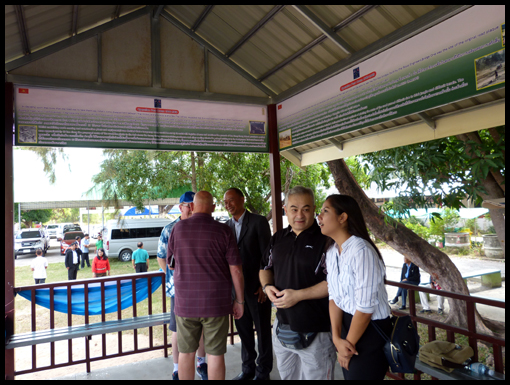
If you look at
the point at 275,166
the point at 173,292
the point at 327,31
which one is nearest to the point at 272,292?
the point at 173,292

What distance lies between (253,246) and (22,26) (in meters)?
Result: 3.03

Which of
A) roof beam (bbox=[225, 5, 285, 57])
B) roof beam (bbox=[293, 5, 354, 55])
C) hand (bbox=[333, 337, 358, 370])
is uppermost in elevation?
roof beam (bbox=[225, 5, 285, 57])

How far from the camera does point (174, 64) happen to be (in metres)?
4.29

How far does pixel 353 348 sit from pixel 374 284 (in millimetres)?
393

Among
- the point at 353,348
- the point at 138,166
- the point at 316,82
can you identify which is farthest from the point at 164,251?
the point at 138,166

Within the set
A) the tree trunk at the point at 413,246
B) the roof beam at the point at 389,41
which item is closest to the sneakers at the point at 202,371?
the roof beam at the point at 389,41

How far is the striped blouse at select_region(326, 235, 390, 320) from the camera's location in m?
1.82

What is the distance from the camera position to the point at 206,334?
2.86 m

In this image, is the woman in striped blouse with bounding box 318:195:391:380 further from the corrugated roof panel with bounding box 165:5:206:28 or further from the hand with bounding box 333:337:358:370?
the corrugated roof panel with bounding box 165:5:206:28

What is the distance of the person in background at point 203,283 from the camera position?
279 cm

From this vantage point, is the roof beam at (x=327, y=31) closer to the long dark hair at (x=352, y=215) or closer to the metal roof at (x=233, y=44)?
the metal roof at (x=233, y=44)

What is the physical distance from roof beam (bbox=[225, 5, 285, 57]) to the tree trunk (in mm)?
4082

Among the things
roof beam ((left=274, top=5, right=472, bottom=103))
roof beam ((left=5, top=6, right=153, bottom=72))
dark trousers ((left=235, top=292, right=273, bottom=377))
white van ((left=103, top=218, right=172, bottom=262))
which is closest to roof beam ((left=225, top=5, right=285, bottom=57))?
roof beam ((left=274, top=5, right=472, bottom=103))
